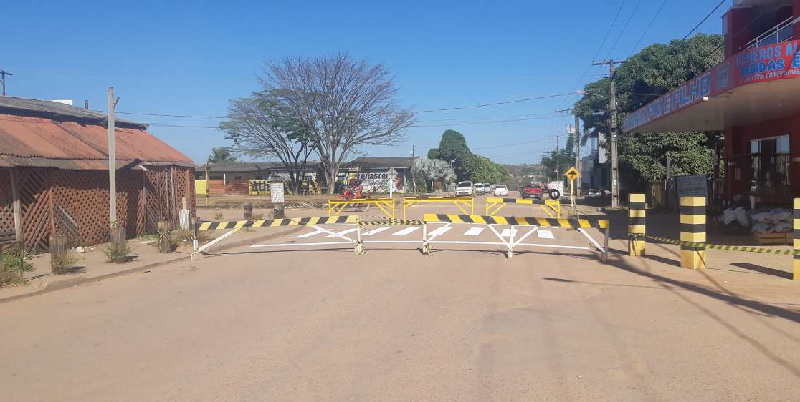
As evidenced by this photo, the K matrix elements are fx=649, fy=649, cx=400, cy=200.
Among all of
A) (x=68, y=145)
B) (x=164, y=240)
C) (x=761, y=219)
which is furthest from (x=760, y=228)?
(x=68, y=145)

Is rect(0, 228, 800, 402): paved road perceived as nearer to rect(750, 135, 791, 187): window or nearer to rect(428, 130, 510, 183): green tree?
rect(750, 135, 791, 187): window

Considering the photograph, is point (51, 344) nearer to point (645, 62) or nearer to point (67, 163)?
point (67, 163)

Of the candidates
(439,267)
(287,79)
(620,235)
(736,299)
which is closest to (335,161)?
(287,79)

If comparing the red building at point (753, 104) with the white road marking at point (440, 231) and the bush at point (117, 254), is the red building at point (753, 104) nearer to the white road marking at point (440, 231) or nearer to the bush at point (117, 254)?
the white road marking at point (440, 231)

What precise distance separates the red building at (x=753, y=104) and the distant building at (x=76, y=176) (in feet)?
49.9

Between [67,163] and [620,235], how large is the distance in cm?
1580

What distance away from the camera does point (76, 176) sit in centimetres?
1661

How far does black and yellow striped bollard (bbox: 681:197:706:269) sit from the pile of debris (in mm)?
4857

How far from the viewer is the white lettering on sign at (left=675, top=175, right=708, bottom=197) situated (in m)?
19.3

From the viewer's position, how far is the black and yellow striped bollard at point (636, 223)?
1348cm

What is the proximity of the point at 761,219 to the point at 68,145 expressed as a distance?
18.4m

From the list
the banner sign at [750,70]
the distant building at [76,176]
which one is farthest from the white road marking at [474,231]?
the distant building at [76,176]

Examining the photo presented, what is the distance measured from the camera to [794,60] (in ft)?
39.0

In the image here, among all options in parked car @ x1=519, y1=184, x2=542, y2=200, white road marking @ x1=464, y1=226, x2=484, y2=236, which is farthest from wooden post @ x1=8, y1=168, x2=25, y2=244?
parked car @ x1=519, y1=184, x2=542, y2=200
